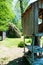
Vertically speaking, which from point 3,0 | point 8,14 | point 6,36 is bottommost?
point 6,36

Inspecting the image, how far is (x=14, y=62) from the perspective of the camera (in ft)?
53.3

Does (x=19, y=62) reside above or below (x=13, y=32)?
below

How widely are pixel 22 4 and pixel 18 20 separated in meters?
22.5

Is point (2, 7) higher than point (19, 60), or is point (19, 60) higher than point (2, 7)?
point (2, 7)

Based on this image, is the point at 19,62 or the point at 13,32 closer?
the point at 19,62

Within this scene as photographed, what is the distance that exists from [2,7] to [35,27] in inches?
219

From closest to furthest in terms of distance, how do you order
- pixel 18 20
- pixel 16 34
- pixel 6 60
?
pixel 6 60 < pixel 16 34 < pixel 18 20

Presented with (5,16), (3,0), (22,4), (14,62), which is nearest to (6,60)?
(14,62)

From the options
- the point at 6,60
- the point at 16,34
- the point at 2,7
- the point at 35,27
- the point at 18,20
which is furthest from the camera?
the point at 18,20

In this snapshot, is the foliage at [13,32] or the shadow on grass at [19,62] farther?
the foliage at [13,32]

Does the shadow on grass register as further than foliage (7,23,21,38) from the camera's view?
No

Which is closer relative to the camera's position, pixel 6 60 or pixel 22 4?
pixel 6 60

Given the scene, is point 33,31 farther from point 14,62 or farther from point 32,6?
point 14,62

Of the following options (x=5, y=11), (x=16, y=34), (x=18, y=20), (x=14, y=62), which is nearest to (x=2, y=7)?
(x=5, y=11)
